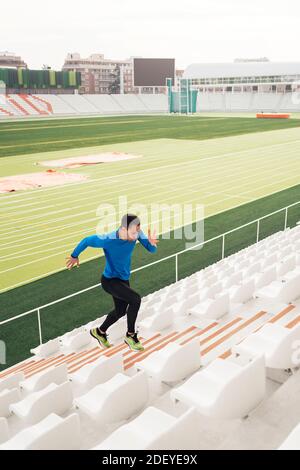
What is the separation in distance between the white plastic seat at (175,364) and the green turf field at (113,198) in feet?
12.7

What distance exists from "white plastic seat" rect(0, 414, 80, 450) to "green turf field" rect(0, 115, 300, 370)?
15.0 feet

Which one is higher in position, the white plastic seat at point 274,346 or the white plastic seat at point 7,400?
the white plastic seat at point 274,346

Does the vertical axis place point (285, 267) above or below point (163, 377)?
below

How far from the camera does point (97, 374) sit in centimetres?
449

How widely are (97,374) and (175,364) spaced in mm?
798

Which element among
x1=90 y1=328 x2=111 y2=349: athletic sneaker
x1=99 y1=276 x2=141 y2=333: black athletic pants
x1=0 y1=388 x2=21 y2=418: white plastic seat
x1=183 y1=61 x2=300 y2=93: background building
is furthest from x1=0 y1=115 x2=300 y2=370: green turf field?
x1=183 y1=61 x2=300 y2=93: background building

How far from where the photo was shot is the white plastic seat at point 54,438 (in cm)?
287

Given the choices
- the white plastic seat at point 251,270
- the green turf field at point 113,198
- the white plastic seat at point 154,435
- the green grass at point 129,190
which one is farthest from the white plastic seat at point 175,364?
the green grass at point 129,190

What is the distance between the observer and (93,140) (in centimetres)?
3672

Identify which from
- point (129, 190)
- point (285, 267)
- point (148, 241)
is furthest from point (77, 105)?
point (148, 241)

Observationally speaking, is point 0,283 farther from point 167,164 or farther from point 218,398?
point 167,164

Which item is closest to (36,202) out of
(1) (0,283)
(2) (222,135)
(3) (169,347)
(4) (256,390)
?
(1) (0,283)

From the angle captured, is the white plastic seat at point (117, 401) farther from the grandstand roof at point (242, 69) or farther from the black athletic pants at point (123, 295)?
the grandstand roof at point (242, 69)

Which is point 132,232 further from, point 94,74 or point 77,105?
point 94,74
